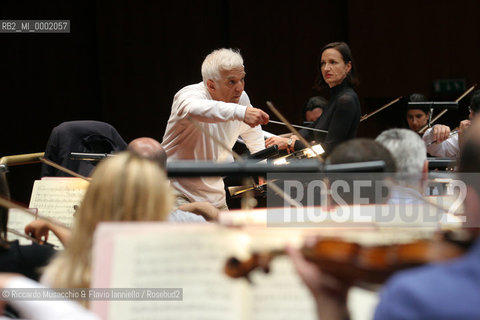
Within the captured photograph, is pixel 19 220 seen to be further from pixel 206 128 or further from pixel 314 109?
pixel 314 109

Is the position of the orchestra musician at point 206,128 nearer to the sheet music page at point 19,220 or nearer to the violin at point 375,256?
the sheet music page at point 19,220

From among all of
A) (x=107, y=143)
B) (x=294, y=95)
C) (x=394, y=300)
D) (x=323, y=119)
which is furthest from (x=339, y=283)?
(x=294, y=95)

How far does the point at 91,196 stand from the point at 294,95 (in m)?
4.44

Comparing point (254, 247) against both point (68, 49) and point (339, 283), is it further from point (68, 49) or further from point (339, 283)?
point (68, 49)

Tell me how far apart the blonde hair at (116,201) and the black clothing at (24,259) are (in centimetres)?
36

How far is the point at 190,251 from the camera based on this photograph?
1280 mm

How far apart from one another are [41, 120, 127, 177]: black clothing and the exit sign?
3.20 metres

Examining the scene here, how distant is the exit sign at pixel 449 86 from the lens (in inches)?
219

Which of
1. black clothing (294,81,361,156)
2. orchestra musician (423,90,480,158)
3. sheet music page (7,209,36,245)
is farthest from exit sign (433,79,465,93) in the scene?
sheet music page (7,209,36,245)

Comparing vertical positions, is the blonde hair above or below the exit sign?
below

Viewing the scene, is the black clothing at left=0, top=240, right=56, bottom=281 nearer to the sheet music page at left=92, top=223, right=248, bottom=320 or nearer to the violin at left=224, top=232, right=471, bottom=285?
the sheet music page at left=92, top=223, right=248, bottom=320

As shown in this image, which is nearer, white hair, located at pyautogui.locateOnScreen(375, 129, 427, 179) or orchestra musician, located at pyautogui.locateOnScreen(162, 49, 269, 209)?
white hair, located at pyautogui.locateOnScreen(375, 129, 427, 179)

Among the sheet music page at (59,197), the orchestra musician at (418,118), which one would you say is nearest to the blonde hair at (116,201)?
the sheet music page at (59,197)

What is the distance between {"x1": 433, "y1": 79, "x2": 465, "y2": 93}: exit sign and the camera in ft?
18.2
